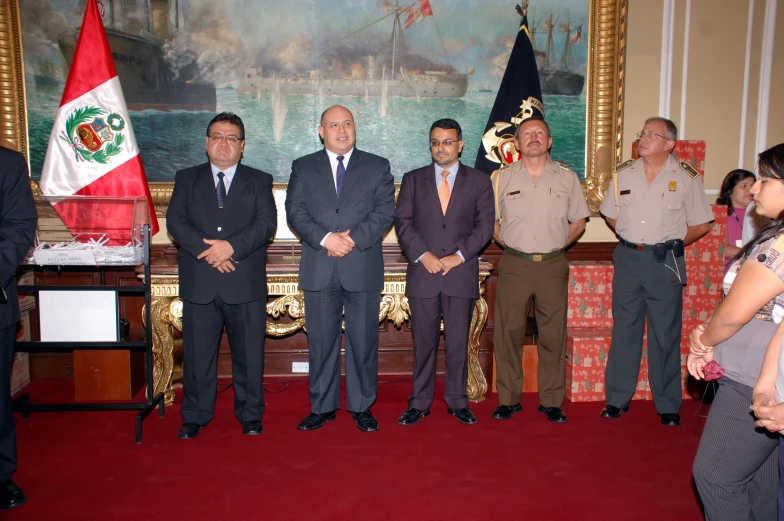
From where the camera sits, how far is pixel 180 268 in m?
3.24

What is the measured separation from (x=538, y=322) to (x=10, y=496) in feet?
8.98

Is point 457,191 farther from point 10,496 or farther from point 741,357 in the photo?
point 10,496

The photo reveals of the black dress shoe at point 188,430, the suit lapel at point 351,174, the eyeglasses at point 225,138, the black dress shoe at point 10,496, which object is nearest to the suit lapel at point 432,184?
the suit lapel at point 351,174

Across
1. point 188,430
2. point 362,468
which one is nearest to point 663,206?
point 362,468

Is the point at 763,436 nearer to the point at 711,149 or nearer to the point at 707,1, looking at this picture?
the point at 711,149

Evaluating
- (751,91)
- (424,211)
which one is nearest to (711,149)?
(751,91)

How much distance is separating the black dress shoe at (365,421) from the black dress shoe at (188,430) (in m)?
0.86

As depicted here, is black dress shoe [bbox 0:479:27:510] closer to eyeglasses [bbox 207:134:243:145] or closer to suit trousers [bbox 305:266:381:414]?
suit trousers [bbox 305:266:381:414]

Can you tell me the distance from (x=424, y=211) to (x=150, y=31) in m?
2.23

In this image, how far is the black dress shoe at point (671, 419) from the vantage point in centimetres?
341

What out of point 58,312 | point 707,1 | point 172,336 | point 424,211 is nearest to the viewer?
point 58,312

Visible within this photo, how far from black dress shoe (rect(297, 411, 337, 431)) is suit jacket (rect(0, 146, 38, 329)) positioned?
4.96ft

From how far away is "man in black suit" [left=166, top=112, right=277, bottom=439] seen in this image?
10.4 ft

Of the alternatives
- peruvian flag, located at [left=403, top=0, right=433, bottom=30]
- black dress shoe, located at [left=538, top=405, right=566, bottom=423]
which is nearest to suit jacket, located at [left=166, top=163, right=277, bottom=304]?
peruvian flag, located at [left=403, top=0, right=433, bottom=30]
